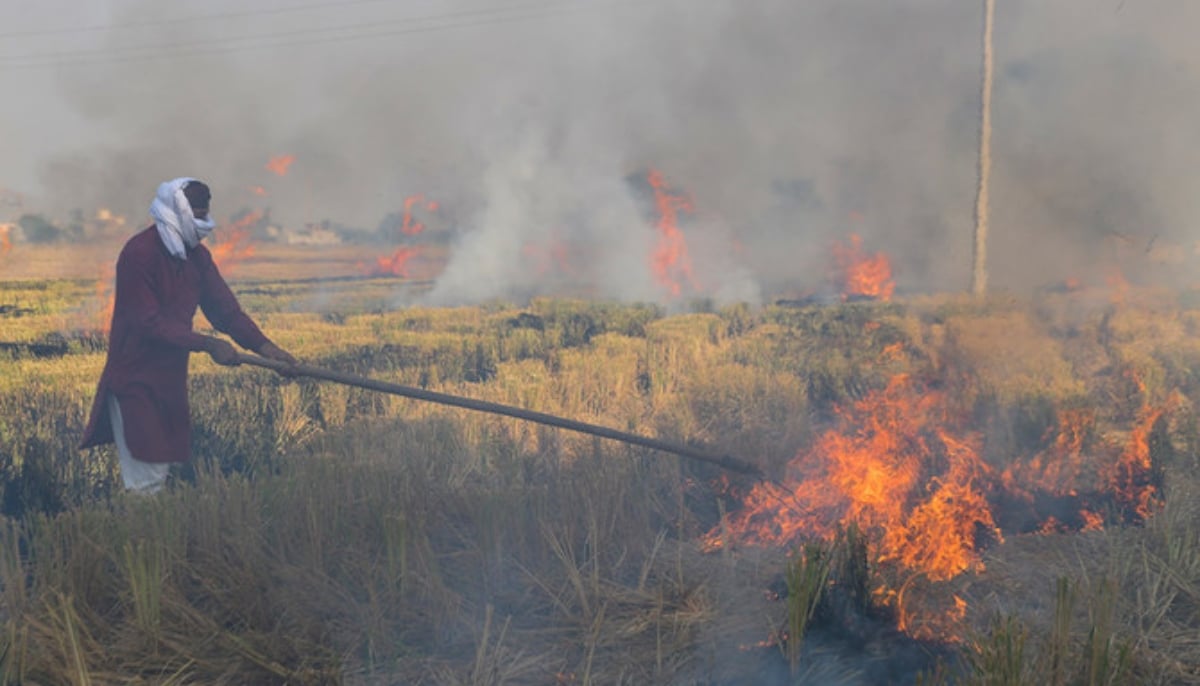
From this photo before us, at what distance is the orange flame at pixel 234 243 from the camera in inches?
878

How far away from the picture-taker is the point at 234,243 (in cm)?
2064

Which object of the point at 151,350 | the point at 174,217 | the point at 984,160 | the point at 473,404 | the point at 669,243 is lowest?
the point at 473,404

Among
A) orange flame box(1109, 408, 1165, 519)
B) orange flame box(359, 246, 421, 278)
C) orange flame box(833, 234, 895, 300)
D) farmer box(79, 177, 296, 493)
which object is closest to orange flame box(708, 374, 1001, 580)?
orange flame box(1109, 408, 1165, 519)

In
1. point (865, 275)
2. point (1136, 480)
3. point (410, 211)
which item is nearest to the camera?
point (1136, 480)

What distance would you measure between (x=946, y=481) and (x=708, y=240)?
19.4 metres

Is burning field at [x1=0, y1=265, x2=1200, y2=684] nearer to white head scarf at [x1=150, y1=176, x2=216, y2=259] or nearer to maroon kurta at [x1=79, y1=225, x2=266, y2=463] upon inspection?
maroon kurta at [x1=79, y1=225, x2=266, y2=463]

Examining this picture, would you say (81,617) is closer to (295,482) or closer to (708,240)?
(295,482)

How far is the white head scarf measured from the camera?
17.1ft

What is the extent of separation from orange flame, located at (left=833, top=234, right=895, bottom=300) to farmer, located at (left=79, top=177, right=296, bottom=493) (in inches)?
675

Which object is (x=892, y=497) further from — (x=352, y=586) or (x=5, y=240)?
(x=5, y=240)

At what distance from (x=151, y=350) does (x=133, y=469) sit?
2.32 feet

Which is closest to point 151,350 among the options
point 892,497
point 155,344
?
point 155,344

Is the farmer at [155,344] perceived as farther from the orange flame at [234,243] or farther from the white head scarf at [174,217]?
the orange flame at [234,243]

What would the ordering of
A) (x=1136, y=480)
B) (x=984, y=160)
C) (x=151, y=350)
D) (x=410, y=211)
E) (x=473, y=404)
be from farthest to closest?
1. (x=410, y=211)
2. (x=984, y=160)
3. (x=1136, y=480)
4. (x=151, y=350)
5. (x=473, y=404)
